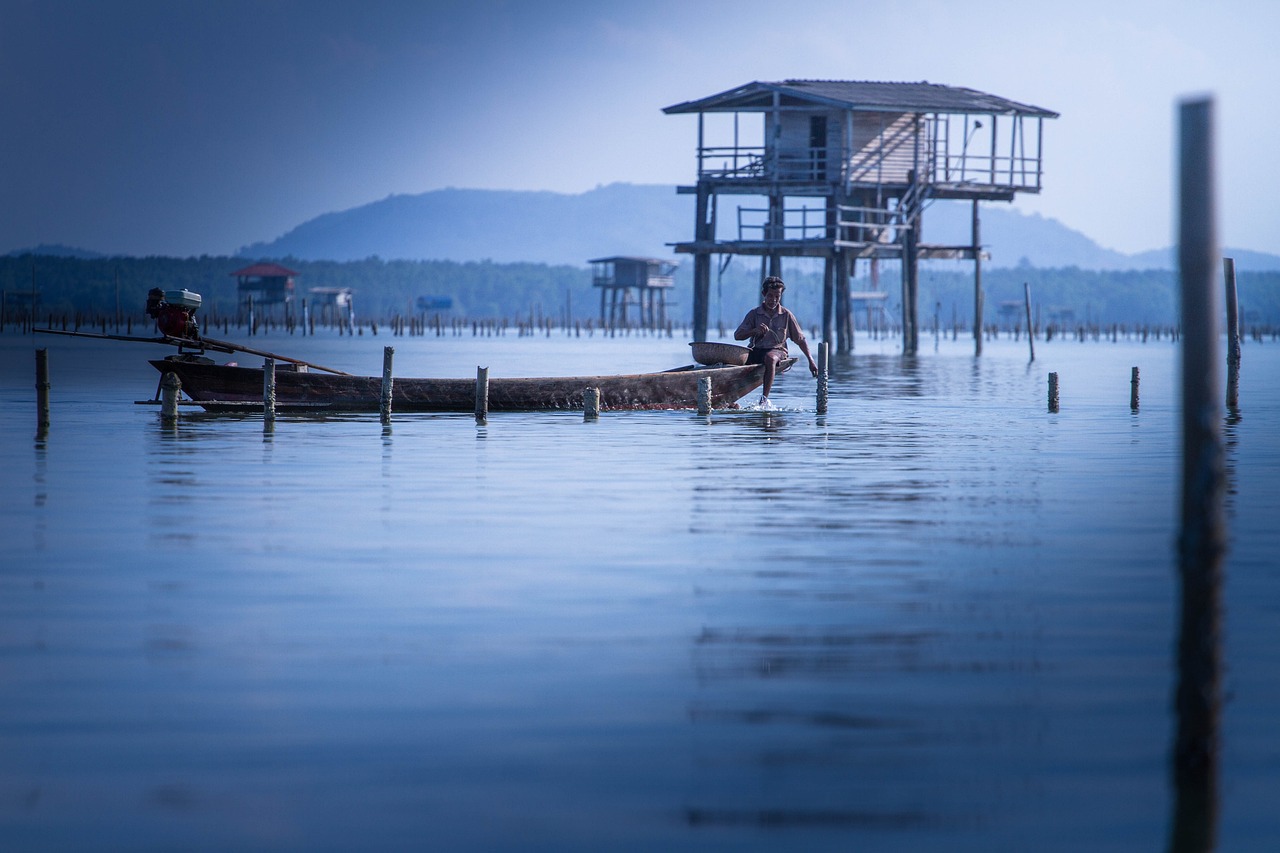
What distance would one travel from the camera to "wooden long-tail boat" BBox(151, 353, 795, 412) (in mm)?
22969

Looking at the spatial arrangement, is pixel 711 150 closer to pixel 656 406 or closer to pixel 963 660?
pixel 656 406

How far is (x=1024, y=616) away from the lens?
8.80 metres

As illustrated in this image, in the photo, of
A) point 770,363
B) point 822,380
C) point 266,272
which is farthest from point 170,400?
point 266,272

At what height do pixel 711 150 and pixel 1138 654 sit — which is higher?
pixel 711 150

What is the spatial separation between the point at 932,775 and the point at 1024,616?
308cm

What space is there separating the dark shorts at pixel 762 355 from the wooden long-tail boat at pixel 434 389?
4.8 inches

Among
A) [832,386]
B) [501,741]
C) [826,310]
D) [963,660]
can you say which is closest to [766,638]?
[963,660]

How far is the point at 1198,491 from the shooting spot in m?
5.82

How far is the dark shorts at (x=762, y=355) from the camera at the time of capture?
23875mm

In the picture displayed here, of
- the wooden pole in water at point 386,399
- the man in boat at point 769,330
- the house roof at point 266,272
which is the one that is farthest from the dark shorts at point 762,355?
the house roof at point 266,272

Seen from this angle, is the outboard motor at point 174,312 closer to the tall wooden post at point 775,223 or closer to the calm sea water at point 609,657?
the calm sea water at point 609,657

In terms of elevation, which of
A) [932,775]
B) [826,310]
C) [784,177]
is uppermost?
[784,177]

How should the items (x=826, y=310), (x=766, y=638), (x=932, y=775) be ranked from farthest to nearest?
→ (x=826, y=310)
(x=766, y=638)
(x=932, y=775)

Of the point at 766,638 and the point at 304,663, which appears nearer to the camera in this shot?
the point at 304,663
